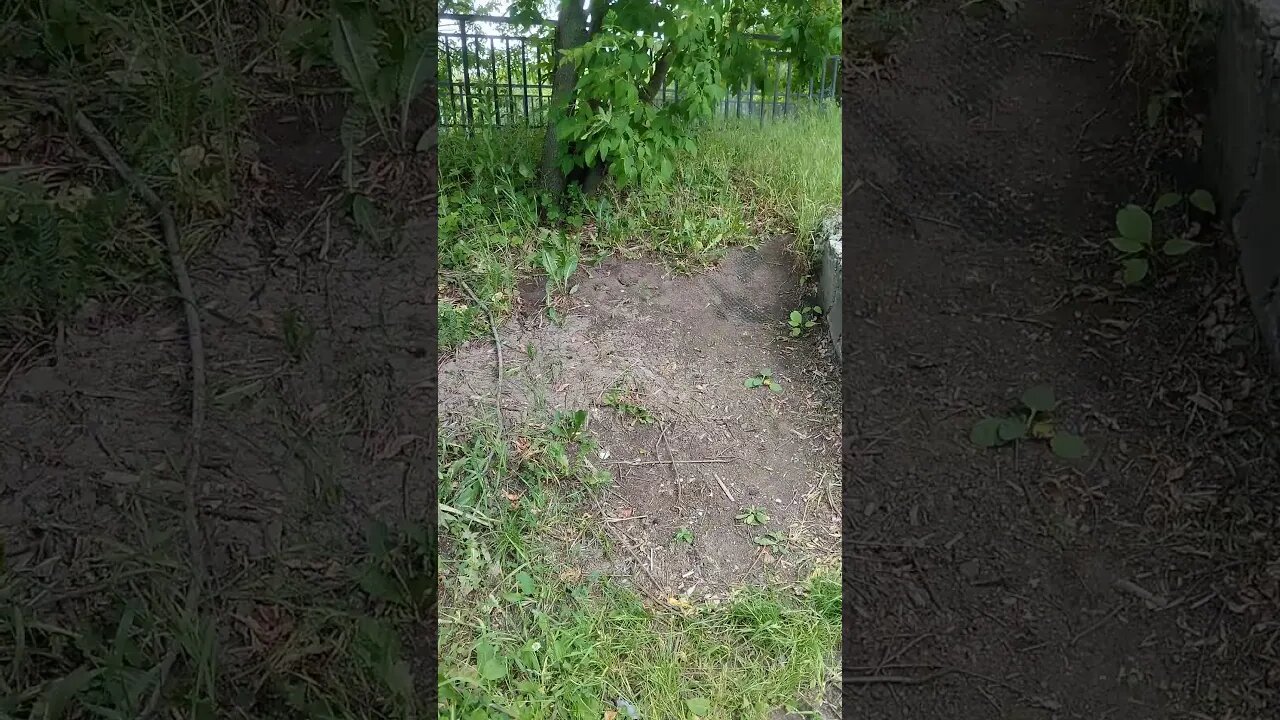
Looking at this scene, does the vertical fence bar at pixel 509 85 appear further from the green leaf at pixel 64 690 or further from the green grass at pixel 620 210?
the green leaf at pixel 64 690

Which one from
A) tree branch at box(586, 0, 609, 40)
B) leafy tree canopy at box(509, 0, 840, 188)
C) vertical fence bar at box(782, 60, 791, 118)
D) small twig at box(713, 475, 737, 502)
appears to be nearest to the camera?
small twig at box(713, 475, 737, 502)

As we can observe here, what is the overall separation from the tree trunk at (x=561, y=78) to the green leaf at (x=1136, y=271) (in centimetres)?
197

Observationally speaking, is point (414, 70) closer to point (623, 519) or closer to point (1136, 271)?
point (623, 519)

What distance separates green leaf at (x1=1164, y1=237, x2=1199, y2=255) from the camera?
2.10 meters

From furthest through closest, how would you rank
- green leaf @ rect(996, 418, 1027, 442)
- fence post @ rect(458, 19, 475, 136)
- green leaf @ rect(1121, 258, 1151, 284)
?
1. fence post @ rect(458, 19, 475, 136)
2. green leaf @ rect(1121, 258, 1151, 284)
3. green leaf @ rect(996, 418, 1027, 442)

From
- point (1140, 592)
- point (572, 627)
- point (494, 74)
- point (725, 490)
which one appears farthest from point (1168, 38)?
point (494, 74)

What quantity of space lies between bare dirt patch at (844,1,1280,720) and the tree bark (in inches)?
47.1

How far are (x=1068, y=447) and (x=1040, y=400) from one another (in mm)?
132

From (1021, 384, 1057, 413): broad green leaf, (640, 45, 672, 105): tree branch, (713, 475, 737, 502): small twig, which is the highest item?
(640, 45, 672, 105): tree branch

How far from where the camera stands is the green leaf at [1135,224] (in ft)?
7.01

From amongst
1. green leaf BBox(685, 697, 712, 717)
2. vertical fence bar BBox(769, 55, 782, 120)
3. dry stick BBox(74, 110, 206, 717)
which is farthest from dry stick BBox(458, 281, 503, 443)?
vertical fence bar BBox(769, 55, 782, 120)

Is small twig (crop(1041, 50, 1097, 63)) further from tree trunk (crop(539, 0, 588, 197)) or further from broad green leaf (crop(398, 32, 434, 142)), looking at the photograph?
broad green leaf (crop(398, 32, 434, 142))

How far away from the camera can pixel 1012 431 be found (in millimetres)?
2029

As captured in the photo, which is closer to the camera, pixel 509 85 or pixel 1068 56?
pixel 1068 56
